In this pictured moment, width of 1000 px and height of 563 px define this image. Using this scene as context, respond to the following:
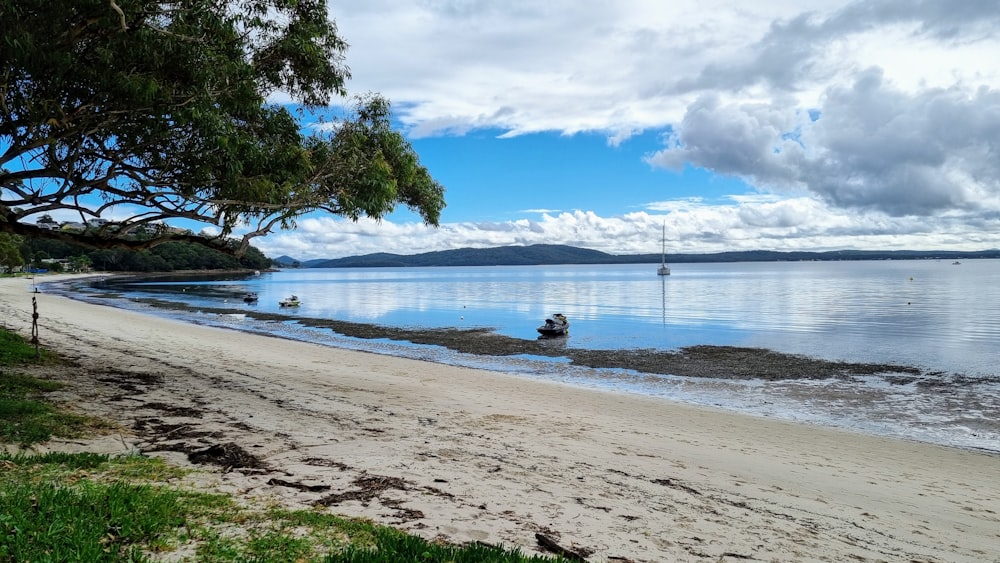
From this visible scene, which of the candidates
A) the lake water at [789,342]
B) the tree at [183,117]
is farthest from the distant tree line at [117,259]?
the tree at [183,117]

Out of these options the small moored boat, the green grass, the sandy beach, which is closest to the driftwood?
the sandy beach

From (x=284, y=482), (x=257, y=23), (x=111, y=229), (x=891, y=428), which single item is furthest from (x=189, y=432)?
(x=891, y=428)

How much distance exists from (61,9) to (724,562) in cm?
1098

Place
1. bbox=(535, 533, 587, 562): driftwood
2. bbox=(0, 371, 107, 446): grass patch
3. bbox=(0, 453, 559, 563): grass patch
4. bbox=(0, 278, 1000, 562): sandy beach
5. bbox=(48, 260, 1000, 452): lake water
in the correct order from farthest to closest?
bbox=(48, 260, 1000, 452): lake water → bbox=(0, 371, 107, 446): grass patch → bbox=(0, 278, 1000, 562): sandy beach → bbox=(535, 533, 587, 562): driftwood → bbox=(0, 453, 559, 563): grass patch

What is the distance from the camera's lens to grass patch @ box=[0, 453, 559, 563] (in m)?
4.29

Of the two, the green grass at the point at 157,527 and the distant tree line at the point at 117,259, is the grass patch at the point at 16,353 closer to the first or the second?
the green grass at the point at 157,527

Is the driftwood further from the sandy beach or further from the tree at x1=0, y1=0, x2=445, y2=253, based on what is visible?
the tree at x1=0, y1=0, x2=445, y2=253

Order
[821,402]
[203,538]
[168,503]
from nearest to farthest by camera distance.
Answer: [203,538] < [168,503] < [821,402]

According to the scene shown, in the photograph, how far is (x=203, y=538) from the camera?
4672mm

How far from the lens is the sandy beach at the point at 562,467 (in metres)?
6.14

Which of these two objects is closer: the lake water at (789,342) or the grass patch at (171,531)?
the grass patch at (171,531)

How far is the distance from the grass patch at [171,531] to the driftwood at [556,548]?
621 mm

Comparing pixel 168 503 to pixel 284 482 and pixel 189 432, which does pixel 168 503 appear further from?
pixel 189 432

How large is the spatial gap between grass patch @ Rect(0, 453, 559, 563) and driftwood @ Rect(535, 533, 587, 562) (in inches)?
24.4
